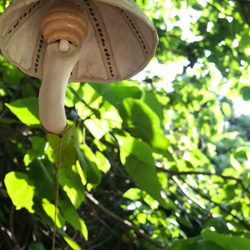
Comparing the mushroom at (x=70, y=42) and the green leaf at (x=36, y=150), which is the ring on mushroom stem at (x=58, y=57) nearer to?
the mushroom at (x=70, y=42)

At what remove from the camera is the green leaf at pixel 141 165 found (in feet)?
1.61

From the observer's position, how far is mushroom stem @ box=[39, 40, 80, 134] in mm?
268

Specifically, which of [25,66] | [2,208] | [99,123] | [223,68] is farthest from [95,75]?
[2,208]

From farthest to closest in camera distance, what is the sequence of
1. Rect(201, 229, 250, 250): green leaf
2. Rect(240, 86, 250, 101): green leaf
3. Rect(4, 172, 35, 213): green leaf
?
Rect(240, 86, 250, 101): green leaf → Rect(4, 172, 35, 213): green leaf → Rect(201, 229, 250, 250): green leaf

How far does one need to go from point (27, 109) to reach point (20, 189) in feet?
0.54

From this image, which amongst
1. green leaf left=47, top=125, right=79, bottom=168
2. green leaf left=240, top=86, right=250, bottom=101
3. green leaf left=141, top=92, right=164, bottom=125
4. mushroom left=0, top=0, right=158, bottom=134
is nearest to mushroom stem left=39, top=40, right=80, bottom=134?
mushroom left=0, top=0, right=158, bottom=134

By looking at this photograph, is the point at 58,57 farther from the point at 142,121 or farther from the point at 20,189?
the point at 20,189

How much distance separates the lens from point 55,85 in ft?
0.90

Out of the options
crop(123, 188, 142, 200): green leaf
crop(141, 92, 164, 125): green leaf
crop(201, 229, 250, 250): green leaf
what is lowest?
crop(123, 188, 142, 200): green leaf

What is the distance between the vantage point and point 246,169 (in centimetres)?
88

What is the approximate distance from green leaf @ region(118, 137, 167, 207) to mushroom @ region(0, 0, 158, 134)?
161 millimetres

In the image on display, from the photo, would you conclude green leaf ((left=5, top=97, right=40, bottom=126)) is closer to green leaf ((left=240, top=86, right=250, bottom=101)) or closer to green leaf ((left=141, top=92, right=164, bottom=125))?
green leaf ((left=141, top=92, right=164, bottom=125))

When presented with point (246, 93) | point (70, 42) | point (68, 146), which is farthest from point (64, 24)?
point (246, 93)

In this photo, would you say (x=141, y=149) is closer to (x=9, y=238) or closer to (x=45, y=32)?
(x=45, y=32)
